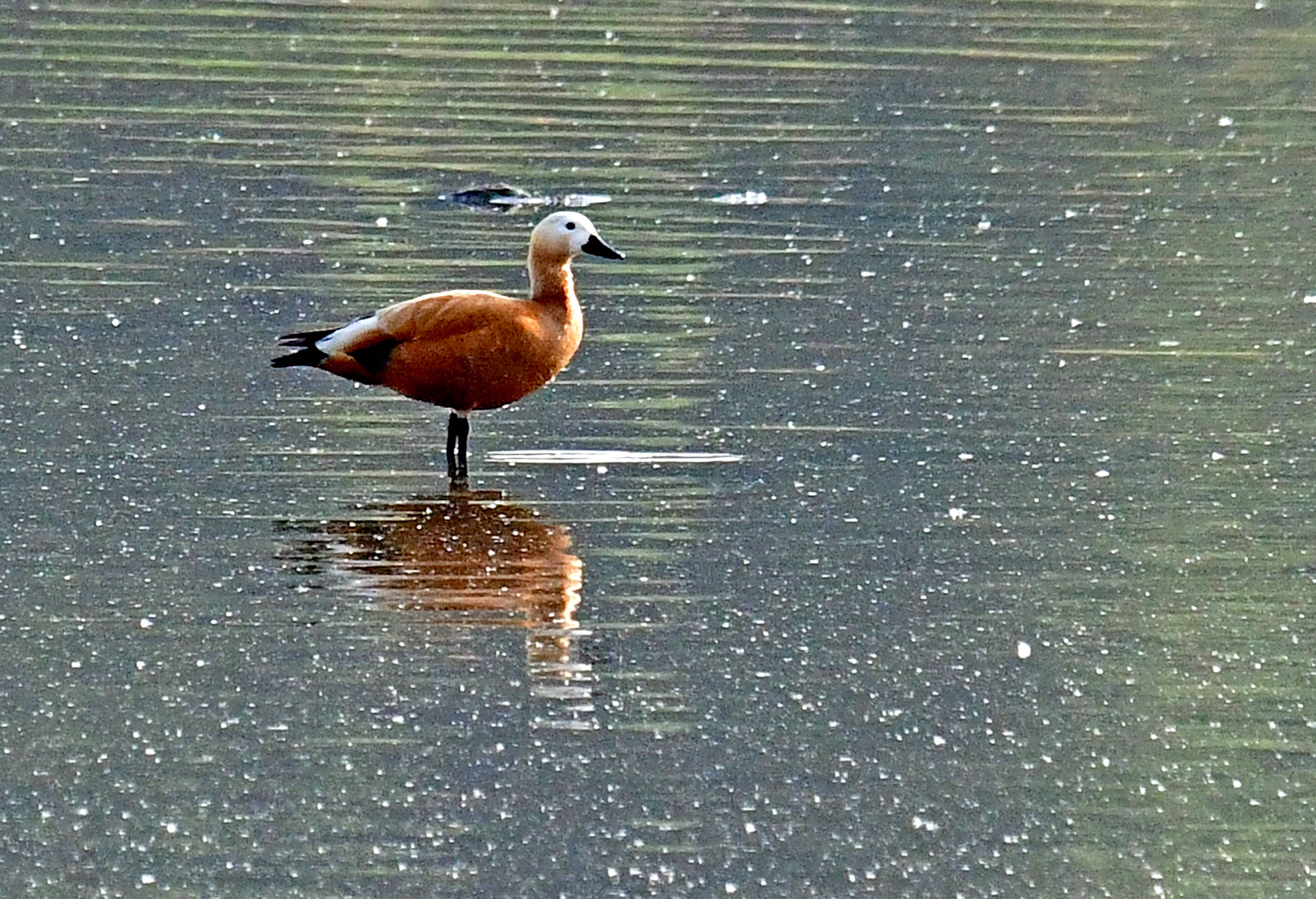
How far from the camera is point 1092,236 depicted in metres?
15.8

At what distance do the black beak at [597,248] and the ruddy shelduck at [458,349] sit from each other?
222mm

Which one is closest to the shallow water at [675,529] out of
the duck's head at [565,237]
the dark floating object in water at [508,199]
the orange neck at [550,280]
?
the dark floating object in water at [508,199]

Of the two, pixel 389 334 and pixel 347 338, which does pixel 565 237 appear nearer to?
pixel 389 334

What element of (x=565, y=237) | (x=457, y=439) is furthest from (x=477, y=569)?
(x=565, y=237)

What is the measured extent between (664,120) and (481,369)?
32.3 feet

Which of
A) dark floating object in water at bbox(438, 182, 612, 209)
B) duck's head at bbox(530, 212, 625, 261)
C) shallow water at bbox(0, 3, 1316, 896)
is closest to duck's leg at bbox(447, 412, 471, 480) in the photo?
shallow water at bbox(0, 3, 1316, 896)

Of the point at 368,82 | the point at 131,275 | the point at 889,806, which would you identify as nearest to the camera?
the point at 889,806

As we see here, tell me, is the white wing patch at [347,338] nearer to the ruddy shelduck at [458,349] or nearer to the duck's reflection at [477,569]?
the ruddy shelduck at [458,349]

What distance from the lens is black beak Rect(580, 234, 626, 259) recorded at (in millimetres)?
11008

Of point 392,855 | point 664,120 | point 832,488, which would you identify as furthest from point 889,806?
point 664,120

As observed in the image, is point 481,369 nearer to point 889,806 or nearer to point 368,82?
point 889,806

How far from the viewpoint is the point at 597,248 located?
36.3 ft

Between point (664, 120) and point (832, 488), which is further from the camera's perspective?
point (664, 120)

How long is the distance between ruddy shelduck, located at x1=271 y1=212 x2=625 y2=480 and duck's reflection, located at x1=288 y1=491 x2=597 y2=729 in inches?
26.5
